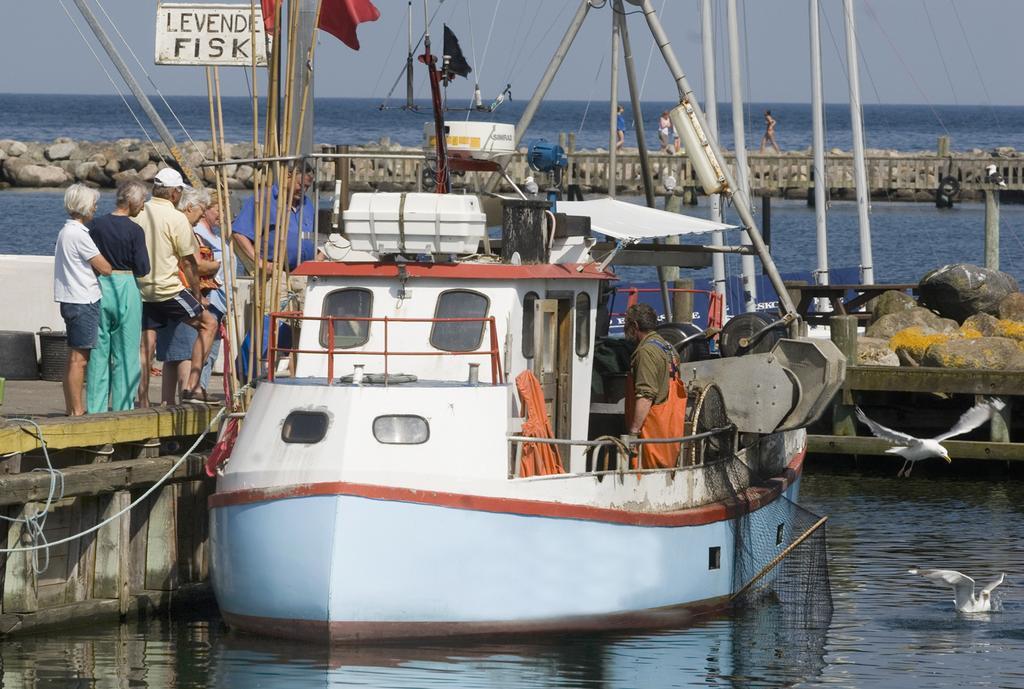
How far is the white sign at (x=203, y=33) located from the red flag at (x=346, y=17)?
2.16 m

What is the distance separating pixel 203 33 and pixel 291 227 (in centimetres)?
189

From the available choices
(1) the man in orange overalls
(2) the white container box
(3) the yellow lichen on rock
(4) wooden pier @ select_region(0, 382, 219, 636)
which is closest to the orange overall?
(1) the man in orange overalls

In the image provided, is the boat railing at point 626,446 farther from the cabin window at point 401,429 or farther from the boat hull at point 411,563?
the cabin window at point 401,429

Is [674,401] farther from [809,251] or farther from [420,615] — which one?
[809,251]

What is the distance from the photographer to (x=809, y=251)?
5703cm

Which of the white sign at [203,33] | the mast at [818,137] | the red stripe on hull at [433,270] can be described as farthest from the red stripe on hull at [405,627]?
the mast at [818,137]

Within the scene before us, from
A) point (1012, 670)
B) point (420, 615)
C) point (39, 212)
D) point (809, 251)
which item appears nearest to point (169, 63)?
point (420, 615)

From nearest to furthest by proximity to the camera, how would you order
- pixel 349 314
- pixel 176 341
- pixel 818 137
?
pixel 349 314
pixel 176 341
pixel 818 137

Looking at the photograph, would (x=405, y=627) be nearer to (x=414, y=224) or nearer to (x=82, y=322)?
(x=414, y=224)

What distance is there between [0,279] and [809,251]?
133ft

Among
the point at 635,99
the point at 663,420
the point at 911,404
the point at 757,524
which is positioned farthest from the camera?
the point at 911,404

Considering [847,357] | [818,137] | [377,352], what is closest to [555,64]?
[847,357]

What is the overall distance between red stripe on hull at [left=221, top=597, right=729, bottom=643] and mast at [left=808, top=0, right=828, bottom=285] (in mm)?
19044

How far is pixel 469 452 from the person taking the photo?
40.6 feet
